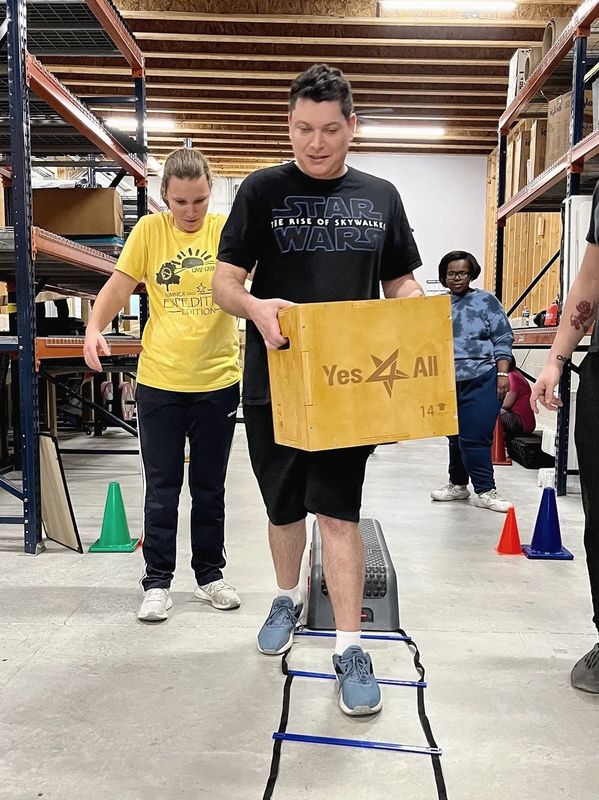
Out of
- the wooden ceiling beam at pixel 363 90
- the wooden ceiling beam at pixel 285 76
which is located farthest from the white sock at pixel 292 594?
the wooden ceiling beam at pixel 363 90

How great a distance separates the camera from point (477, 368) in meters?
4.14

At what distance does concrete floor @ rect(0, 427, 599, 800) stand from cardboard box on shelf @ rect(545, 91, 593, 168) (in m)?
3.01

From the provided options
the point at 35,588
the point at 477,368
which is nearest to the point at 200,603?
the point at 35,588

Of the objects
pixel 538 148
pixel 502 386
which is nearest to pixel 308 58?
pixel 538 148

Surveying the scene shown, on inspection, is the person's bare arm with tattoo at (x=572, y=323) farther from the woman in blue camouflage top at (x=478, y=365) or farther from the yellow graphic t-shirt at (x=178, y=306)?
the woman in blue camouflage top at (x=478, y=365)

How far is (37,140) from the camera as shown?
5113mm

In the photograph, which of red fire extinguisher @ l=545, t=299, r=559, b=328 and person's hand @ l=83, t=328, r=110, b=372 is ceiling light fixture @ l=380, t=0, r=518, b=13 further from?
person's hand @ l=83, t=328, r=110, b=372

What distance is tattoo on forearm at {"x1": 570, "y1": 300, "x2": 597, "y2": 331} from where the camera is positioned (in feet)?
6.71

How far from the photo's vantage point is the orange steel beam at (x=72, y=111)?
3278mm

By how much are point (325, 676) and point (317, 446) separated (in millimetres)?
762

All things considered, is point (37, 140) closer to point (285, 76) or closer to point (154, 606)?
point (154, 606)

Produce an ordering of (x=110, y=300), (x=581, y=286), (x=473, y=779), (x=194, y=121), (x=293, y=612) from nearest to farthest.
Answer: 1. (x=473, y=779)
2. (x=581, y=286)
3. (x=293, y=612)
4. (x=110, y=300)
5. (x=194, y=121)

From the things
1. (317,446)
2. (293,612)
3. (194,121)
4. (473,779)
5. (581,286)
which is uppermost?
(194,121)

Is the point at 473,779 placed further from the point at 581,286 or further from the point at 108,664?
the point at 581,286
